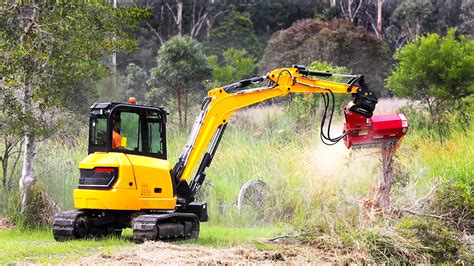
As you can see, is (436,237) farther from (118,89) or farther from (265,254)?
(118,89)

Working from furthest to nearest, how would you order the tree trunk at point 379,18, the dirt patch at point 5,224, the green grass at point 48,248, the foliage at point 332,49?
the tree trunk at point 379,18, the foliage at point 332,49, the dirt patch at point 5,224, the green grass at point 48,248

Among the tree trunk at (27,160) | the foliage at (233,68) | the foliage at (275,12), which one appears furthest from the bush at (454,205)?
the foliage at (275,12)

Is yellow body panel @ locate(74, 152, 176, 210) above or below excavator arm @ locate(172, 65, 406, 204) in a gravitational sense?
below

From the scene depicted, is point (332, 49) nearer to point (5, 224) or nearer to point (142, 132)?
point (5, 224)

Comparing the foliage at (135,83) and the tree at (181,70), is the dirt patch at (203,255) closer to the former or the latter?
the tree at (181,70)

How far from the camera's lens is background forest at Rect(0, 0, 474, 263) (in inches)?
514

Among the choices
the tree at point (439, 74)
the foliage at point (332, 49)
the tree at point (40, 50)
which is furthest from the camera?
the foliage at point (332, 49)

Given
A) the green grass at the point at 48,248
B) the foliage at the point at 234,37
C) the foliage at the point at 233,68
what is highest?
the foliage at the point at 234,37

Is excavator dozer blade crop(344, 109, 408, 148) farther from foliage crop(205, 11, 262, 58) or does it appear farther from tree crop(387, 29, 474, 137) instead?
foliage crop(205, 11, 262, 58)

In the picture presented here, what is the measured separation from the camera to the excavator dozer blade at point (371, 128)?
13375mm

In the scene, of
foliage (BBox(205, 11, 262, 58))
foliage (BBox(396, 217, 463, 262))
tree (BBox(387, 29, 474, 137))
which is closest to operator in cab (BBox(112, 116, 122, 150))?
foliage (BBox(396, 217, 463, 262))

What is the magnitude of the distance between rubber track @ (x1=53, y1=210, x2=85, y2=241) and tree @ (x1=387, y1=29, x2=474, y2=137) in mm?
13564

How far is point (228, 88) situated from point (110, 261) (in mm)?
4155

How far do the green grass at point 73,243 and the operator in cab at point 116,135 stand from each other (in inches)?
58.5
